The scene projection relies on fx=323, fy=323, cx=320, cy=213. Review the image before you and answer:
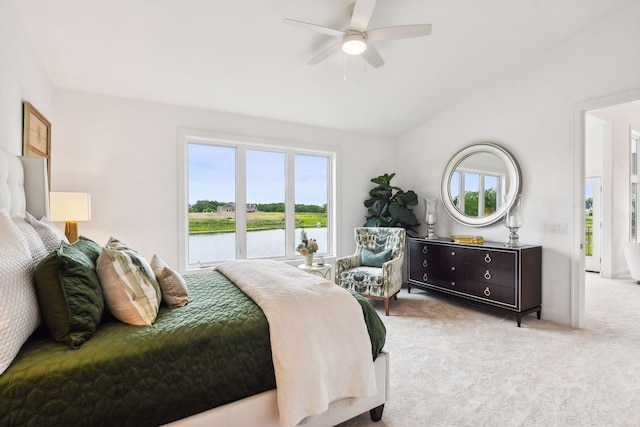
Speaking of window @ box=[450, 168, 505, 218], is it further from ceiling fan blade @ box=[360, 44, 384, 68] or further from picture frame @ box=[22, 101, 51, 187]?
picture frame @ box=[22, 101, 51, 187]

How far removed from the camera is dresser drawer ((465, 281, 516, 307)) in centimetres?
344

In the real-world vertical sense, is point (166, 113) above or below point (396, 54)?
below

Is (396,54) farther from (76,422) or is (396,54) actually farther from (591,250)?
(591,250)

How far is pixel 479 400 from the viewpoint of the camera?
2080 millimetres

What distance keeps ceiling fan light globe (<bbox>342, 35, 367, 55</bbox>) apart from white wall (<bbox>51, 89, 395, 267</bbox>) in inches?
79.0

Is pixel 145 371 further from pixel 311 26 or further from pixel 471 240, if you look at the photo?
pixel 471 240

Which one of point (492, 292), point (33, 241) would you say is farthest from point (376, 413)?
point (492, 292)

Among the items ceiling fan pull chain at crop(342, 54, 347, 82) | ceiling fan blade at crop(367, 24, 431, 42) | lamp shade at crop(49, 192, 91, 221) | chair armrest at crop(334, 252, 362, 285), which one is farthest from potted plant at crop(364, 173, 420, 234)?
lamp shade at crop(49, 192, 91, 221)

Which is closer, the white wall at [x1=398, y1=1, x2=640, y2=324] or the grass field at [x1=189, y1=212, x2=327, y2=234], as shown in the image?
the white wall at [x1=398, y1=1, x2=640, y2=324]

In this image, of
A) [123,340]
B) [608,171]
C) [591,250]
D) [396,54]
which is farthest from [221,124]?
[591,250]

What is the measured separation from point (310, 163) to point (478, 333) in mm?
3073

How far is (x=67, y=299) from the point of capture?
1.30 meters

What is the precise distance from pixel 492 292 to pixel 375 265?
4.51 ft

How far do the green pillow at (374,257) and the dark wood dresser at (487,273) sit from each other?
0.59 m
